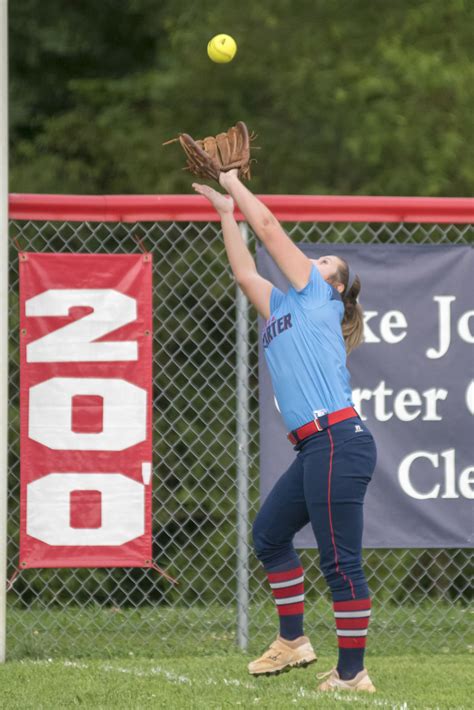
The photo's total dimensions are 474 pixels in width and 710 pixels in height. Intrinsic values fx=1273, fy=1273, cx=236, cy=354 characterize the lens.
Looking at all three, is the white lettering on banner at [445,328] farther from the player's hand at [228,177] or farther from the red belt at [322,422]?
the player's hand at [228,177]

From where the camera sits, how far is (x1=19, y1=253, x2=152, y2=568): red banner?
6211 millimetres

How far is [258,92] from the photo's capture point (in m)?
12.6

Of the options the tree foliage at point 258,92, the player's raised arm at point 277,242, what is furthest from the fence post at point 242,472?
the tree foliage at point 258,92

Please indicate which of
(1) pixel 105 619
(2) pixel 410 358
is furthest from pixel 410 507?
(1) pixel 105 619

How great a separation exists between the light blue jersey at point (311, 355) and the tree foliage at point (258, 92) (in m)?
6.41

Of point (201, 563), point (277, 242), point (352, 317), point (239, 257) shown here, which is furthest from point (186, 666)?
point (201, 563)

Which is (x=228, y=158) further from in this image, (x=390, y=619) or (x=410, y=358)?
(x=390, y=619)

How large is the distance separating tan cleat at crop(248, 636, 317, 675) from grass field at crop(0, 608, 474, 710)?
8 centimetres

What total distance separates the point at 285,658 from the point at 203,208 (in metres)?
2.32

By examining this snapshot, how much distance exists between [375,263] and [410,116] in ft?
19.5

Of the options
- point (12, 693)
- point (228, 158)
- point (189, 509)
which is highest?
point (228, 158)

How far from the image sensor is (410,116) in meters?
12.1

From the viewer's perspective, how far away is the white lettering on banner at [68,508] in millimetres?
6203

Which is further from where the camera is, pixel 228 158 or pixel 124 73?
pixel 124 73
